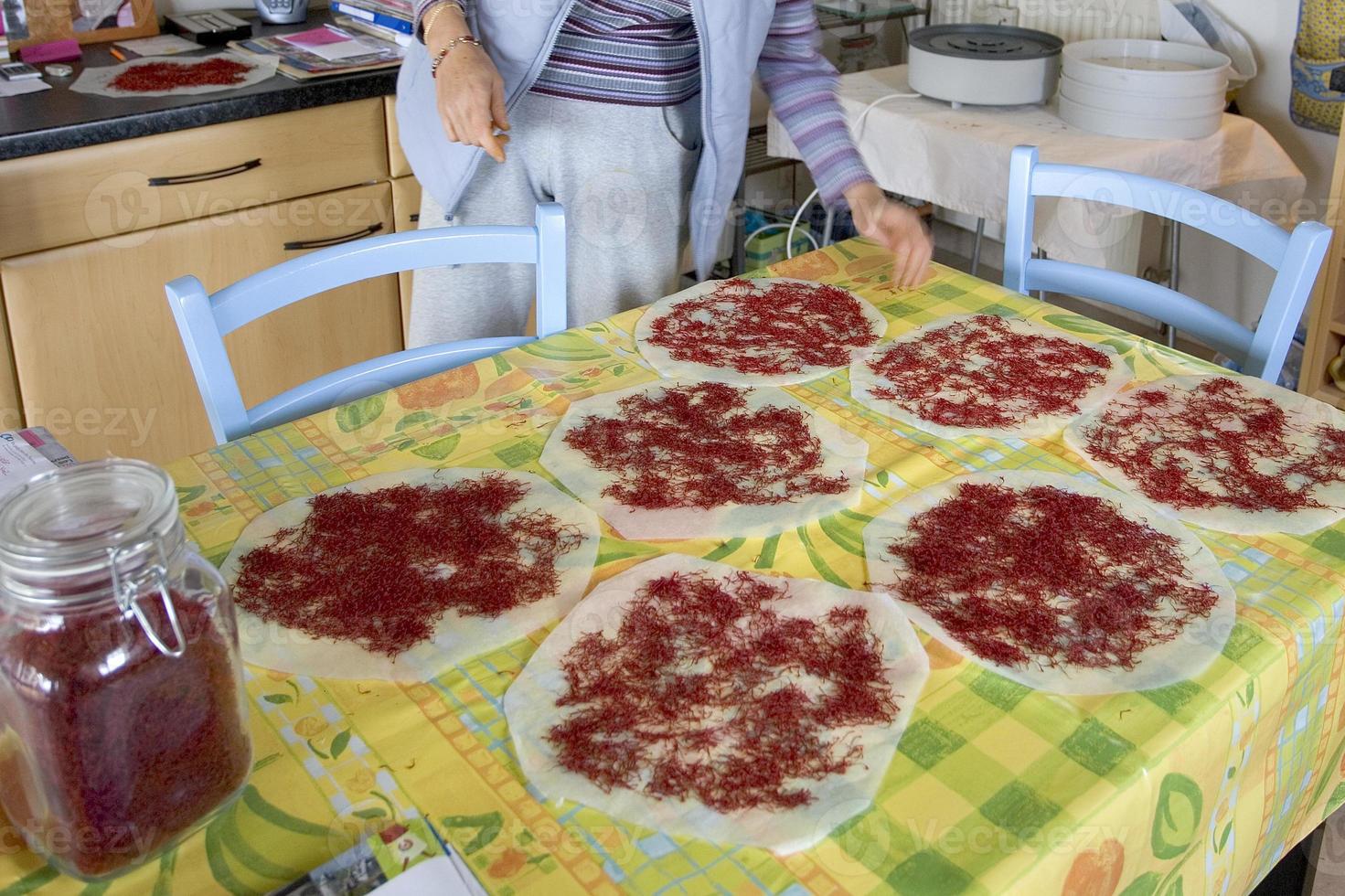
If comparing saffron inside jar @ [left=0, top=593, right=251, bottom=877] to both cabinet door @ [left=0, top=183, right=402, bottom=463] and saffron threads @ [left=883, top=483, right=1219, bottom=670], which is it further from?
cabinet door @ [left=0, top=183, right=402, bottom=463]

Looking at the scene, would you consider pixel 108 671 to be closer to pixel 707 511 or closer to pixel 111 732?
pixel 111 732

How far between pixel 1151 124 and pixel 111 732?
7.68 feet

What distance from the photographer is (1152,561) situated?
38.7 inches

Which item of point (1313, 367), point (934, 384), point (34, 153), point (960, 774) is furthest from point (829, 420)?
point (1313, 367)

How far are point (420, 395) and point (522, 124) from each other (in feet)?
1.75

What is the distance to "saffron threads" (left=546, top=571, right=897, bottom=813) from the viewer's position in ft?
2.51

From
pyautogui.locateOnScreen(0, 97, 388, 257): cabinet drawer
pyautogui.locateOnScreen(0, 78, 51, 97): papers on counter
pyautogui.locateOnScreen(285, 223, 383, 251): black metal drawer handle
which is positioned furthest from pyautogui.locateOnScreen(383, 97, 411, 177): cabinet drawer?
pyautogui.locateOnScreen(0, 78, 51, 97): papers on counter

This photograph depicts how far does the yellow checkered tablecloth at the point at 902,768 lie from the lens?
0.71 meters

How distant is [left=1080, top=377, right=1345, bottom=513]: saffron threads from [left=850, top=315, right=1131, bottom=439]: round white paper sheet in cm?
3

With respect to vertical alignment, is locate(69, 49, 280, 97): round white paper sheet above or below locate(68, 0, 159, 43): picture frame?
below

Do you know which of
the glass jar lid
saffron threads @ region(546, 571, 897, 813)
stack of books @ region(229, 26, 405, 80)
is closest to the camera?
the glass jar lid

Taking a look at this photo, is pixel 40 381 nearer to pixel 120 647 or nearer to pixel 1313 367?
pixel 120 647

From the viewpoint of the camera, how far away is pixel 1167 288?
1.58m

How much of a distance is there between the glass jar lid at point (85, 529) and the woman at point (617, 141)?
88 centimetres
